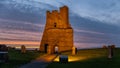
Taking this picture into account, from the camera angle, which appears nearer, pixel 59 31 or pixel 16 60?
pixel 16 60

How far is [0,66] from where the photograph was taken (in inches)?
1102

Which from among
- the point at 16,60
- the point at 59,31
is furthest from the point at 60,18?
the point at 16,60

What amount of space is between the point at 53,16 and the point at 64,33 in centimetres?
595

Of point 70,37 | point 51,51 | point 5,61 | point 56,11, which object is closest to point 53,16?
point 56,11

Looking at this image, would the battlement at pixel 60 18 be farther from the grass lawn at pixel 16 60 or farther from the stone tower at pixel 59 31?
the grass lawn at pixel 16 60

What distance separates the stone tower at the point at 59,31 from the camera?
234 feet

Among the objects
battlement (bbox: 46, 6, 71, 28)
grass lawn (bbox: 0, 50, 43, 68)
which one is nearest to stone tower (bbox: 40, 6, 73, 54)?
battlement (bbox: 46, 6, 71, 28)

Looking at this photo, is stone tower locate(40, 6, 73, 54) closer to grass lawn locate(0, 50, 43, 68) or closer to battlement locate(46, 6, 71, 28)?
battlement locate(46, 6, 71, 28)

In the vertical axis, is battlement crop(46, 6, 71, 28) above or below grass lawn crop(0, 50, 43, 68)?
above

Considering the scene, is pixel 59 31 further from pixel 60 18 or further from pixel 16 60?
pixel 16 60

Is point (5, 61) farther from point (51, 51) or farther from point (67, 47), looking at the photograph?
point (67, 47)

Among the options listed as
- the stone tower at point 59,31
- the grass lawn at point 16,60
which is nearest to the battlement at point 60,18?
the stone tower at point 59,31

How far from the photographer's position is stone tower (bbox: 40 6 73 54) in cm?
7144

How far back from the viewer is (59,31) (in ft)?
237
